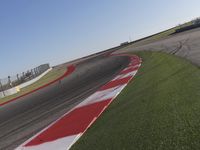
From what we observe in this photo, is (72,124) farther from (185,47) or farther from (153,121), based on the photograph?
(185,47)

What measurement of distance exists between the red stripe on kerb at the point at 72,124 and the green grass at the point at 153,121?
0.27 meters

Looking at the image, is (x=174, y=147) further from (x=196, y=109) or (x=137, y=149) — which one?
(x=196, y=109)

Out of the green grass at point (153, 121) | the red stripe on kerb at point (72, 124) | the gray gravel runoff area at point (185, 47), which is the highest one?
the green grass at point (153, 121)

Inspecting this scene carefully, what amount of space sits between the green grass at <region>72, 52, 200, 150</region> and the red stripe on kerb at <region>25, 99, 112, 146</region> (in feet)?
0.89

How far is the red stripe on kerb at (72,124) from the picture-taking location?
18.9 feet

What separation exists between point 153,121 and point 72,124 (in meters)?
2.03

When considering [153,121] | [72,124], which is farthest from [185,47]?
[153,121]

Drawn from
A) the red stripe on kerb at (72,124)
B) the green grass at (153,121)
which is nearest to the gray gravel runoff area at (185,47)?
the green grass at (153,121)

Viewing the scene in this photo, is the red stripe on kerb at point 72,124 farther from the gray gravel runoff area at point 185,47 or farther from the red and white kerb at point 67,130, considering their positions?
the gray gravel runoff area at point 185,47

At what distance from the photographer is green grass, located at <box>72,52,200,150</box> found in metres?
3.94

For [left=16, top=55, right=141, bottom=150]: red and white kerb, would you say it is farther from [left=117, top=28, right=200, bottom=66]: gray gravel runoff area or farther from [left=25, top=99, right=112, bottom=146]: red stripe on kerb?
[left=117, top=28, right=200, bottom=66]: gray gravel runoff area

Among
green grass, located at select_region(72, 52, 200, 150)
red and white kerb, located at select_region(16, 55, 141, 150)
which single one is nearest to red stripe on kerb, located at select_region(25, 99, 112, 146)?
red and white kerb, located at select_region(16, 55, 141, 150)

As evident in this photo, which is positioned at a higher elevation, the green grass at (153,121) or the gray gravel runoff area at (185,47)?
the green grass at (153,121)

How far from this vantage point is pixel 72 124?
6375 mm
